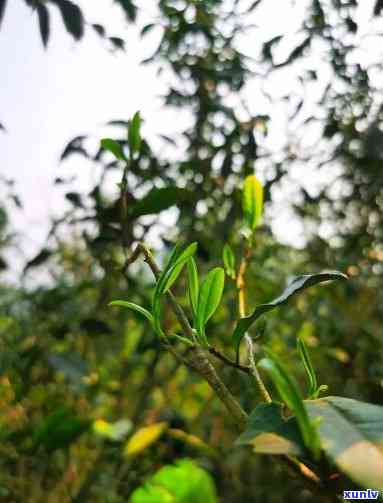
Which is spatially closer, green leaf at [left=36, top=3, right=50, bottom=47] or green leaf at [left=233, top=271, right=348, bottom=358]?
green leaf at [left=233, top=271, right=348, bottom=358]

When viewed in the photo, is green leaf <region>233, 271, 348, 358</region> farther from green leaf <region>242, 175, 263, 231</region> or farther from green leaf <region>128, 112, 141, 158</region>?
green leaf <region>128, 112, 141, 158</region>

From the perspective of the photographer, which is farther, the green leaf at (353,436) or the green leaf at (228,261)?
the green leaf at (228,261)

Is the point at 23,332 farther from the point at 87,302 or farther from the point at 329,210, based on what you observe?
the point at 329,210

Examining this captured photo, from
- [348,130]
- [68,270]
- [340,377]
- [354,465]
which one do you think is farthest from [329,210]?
[354,465]

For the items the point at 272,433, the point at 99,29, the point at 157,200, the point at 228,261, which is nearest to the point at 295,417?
the point at 272,433

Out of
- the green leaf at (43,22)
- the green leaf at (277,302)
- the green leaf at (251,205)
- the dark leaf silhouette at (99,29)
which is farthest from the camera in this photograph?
the dark leaf silhouette at (99,29)

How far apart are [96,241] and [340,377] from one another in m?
1.14

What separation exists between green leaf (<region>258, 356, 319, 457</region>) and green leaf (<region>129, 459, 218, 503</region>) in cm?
5

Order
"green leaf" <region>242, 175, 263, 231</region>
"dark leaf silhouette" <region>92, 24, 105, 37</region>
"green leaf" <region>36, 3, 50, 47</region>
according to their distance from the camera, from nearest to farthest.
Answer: "green leaf" <region>242, 175, 263, 231</region>
"green leaf" <region>36, 3, 50, 47</region>
"dark leaf silhouette" <region>92, 24, 105, 37</region>

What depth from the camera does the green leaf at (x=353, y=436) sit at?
0.72 ft

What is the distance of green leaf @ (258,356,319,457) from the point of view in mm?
239

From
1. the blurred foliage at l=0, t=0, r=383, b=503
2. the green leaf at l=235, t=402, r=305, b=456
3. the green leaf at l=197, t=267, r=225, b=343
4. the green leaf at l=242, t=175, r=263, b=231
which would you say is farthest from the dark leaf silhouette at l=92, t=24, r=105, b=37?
the green leaf at l=235, t=402, r=305, b=456

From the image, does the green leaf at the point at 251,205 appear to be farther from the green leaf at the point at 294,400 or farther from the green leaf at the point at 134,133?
the green leaf at the point at 294,400

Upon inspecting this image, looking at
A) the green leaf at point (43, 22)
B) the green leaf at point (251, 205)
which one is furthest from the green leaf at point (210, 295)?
the green leaf at point (43, 22)
